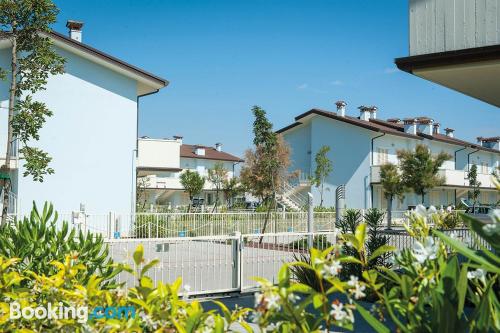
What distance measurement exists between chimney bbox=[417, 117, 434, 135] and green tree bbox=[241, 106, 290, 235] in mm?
16427

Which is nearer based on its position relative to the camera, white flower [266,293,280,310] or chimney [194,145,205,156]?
white flower [266,293,280,310]

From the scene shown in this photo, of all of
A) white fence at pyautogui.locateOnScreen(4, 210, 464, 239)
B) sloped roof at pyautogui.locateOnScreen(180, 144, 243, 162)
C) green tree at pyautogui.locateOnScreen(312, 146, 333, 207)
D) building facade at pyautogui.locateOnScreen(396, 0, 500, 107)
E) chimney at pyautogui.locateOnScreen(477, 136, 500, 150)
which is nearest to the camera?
building facade at pyautogui.locateOnScreen(396, 0, 500, 107)

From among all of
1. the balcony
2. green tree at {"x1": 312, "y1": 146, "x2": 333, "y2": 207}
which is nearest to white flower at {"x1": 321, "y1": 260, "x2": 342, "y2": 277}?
green tree at {"x1": 312, "y1": 146, "x2": 333, "y2": 207}

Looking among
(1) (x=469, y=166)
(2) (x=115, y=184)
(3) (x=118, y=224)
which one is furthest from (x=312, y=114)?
(3) (x=118, y=224)

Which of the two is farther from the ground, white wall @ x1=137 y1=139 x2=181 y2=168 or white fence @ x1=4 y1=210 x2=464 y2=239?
white wall @ x1=137 y1=139 x2=181 y2=168

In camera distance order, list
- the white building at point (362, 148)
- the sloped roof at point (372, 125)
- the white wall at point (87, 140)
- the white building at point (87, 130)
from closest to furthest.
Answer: the white building at point (87, 130)
the white wall at point (87, 140)
the sloped roof at point (372, 125)
the white building at point (362, 148)

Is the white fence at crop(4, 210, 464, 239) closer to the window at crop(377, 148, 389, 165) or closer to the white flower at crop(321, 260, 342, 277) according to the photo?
the window at crop(377, 148, 389, 165)

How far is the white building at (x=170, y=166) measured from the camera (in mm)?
27266

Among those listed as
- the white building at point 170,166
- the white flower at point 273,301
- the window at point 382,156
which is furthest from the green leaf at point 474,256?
the window at point 382,156

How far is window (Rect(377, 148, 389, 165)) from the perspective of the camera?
41.4 metres

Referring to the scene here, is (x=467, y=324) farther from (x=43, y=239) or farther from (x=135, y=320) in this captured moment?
(x=43, y=239)

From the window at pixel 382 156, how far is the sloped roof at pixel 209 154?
2479 centimetres

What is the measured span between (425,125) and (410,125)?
120 inches

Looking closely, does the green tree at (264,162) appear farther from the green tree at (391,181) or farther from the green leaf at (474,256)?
the green leaf at (474,256)
